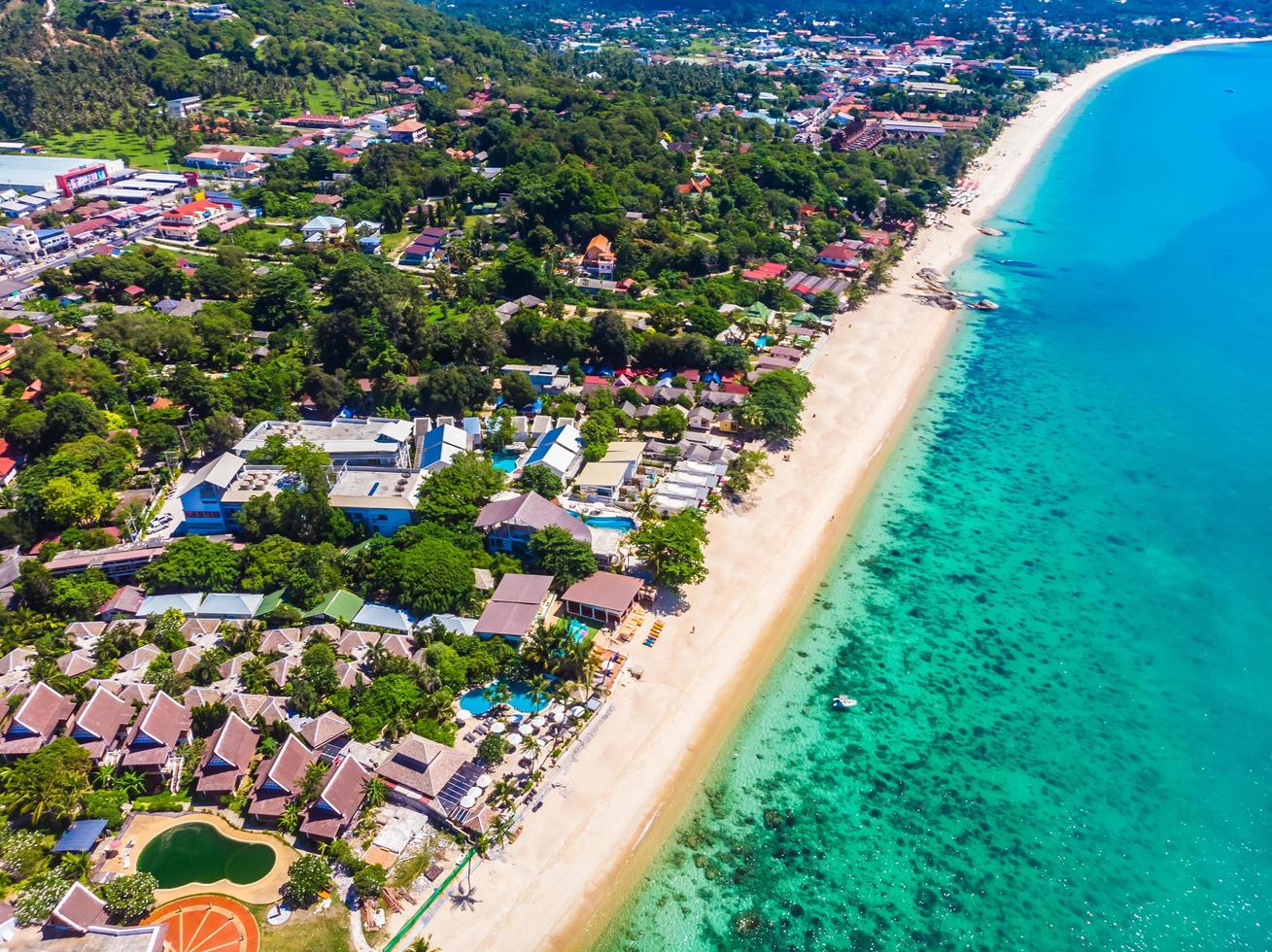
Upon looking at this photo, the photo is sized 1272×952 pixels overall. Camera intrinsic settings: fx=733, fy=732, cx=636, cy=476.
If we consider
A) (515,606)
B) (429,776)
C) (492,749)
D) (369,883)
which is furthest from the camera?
(515,606)

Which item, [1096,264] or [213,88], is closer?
[1096,264]

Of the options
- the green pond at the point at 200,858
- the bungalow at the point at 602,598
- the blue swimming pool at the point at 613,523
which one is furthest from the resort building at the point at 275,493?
the green pond at the point at 200,858

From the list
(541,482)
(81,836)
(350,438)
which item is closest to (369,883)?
(81,836)

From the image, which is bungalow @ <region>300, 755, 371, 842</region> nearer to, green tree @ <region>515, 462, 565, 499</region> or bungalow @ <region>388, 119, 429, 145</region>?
green tree @ <region>515, 462, 565, 499</region>

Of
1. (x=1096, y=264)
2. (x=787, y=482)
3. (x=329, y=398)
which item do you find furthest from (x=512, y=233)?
(x=1096, y=264)

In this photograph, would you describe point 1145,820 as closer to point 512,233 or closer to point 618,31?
point 512,233

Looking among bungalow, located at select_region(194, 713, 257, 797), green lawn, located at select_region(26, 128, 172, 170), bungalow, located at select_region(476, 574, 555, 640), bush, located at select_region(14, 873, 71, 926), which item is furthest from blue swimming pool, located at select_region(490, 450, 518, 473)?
green lawn, located at select_region(26, 128, 172, 170)

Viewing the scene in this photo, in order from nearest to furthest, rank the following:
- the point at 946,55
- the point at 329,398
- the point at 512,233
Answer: the point at 329,398, the point at 512,233, the point at 946,55

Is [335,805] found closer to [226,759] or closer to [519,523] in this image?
[226,759]
